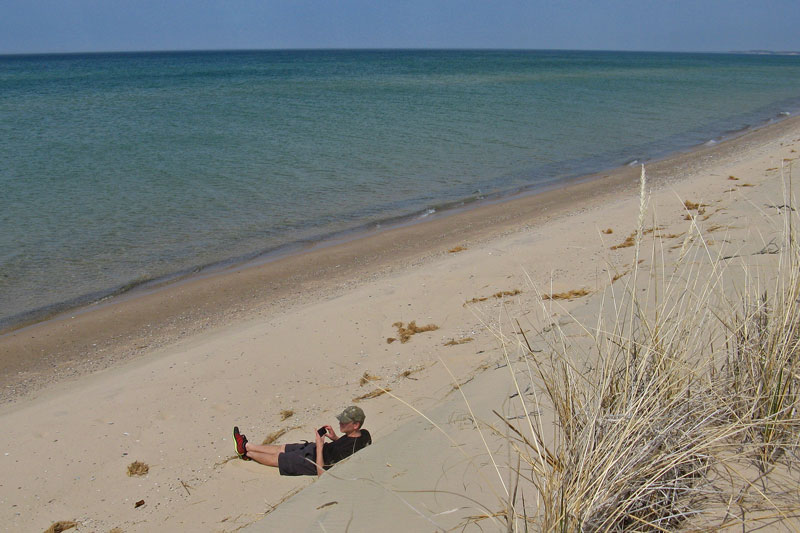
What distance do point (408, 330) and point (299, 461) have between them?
257 centimetres

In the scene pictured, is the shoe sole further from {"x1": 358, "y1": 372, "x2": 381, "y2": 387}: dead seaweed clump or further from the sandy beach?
{"x1": 358, "y1": 372, "x2": 381, "y2": 387}: dead seaweed clump

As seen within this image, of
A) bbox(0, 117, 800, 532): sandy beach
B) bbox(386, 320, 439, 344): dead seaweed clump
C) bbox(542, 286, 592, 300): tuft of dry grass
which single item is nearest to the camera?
bbox(0, 117, 800, 532): sandy beach

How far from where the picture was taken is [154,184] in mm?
15672

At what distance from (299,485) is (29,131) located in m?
24.1

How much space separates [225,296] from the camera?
973cm

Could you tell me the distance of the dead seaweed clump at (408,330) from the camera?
678 cm

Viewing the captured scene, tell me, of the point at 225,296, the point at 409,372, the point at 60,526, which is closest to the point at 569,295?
the point at 409,372

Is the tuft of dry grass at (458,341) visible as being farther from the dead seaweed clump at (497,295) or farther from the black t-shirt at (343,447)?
the black t-shirt at (343,447)

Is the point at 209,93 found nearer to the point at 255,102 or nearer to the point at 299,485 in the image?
the point at 255,102

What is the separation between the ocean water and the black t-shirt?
261 inches

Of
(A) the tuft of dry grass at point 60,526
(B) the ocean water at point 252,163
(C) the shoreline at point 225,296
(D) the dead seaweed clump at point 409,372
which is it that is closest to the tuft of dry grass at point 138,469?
(A) the tuft of dry grass at point 60,526

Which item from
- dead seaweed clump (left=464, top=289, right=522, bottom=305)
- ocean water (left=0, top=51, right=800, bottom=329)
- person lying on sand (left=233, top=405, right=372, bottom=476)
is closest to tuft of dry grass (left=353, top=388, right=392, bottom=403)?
person lying on sand (left=233, top=405, right=372, bottom=476)

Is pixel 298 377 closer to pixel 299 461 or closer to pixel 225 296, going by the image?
pixel 299 461

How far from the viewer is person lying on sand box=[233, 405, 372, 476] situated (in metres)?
4.51
